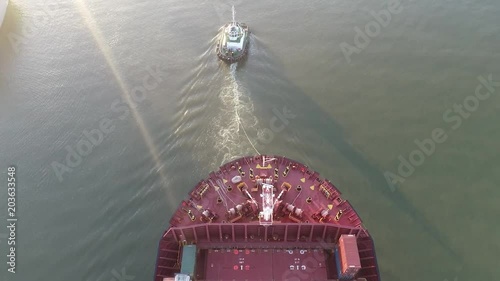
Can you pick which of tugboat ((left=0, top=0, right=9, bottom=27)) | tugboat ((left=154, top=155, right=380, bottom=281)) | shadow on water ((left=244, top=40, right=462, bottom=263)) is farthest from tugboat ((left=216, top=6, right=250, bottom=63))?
tugboat ((left=0, top=0, right=9, bottom=27))

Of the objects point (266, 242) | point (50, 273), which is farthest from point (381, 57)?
point (50, 273)

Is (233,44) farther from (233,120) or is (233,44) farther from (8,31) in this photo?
(8,31)

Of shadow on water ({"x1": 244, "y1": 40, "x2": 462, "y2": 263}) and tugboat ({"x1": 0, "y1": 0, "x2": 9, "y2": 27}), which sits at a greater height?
tugboat ({"x1": 0, "y1": 0, "x2": 9, "y2": 27})

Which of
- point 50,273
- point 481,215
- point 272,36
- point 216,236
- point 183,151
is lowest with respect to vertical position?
point 50,273

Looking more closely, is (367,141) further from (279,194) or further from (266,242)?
(266,242)

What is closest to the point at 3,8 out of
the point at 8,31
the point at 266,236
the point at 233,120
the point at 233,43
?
the point at 8,31

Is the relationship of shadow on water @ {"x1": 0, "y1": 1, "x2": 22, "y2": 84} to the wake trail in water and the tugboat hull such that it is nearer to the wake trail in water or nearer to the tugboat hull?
the tugboat hull
